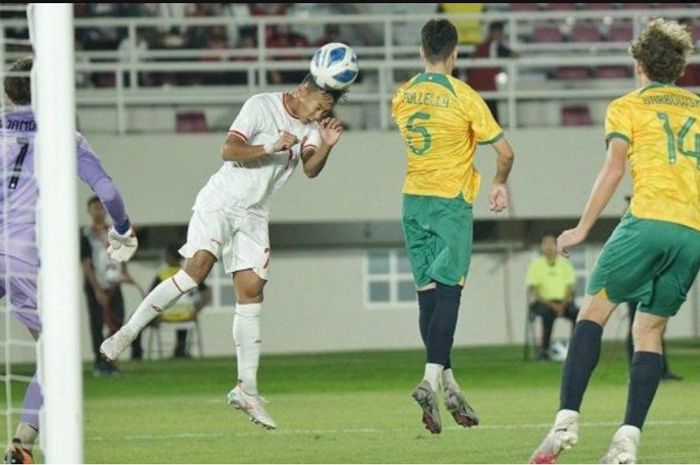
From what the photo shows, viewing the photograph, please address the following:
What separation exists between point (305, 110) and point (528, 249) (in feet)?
52.5

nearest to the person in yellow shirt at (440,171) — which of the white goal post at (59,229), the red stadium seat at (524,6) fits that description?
the white goal post at (59,229)

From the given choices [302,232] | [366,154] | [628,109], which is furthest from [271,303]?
[628,109]

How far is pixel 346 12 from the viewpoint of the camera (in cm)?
2800

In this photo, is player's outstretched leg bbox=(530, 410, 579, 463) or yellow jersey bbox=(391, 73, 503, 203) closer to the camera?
player's outstretched leg bbox=(530, 410, 579, 463)

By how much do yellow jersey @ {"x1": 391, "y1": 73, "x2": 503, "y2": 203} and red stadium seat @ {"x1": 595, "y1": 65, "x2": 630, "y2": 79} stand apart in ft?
54.1

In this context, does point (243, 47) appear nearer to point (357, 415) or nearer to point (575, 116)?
point (575, 116)

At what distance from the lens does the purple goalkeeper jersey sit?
948 centimetres

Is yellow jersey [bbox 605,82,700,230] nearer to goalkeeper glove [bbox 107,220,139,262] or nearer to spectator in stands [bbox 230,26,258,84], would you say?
goalkeeper glove [bbox 107,220,139,262]

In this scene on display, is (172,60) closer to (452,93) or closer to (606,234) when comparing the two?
(606,234)

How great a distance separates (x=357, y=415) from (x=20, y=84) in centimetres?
518

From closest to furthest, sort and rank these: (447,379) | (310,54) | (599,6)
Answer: (447,379)
(310,54)
(599,6)

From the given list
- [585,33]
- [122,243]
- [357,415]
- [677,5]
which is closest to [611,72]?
[585,33]

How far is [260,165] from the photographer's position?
11172 millimetres

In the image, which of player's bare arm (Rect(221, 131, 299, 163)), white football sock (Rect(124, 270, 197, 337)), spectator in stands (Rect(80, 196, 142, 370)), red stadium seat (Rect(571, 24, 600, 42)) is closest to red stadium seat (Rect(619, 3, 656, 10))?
red stadium seat (Rect(571, 24, 600, 42))
